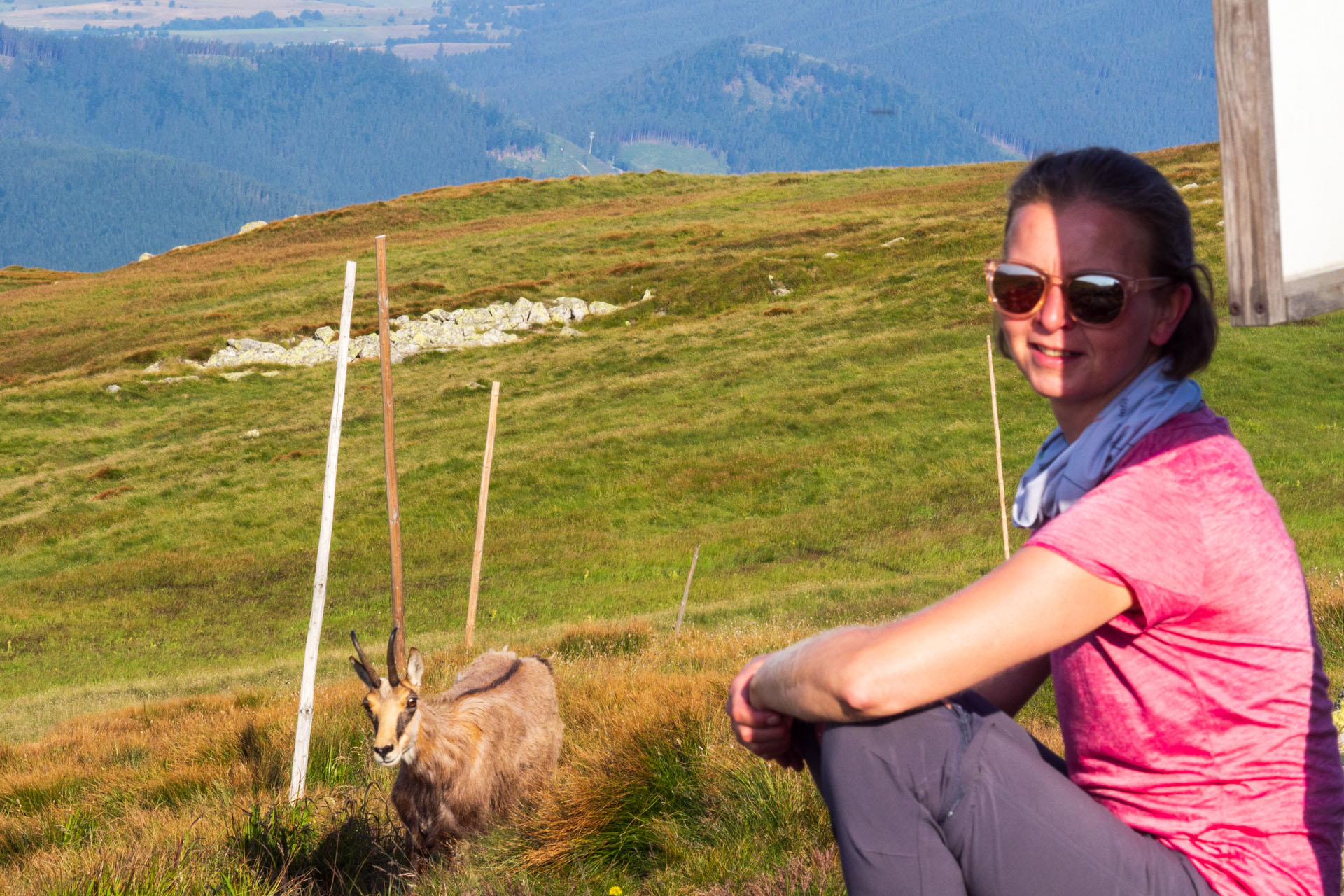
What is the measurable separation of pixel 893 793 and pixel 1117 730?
1.53 ft

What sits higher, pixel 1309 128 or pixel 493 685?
pixel 1309 128

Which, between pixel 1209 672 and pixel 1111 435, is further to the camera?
pixel 1111 435

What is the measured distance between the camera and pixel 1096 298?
227 centimetres

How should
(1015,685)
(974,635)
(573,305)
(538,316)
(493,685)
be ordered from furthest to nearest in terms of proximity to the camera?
(573,305) → (538,316) → (493,685) → (1015,685) → (974,635)

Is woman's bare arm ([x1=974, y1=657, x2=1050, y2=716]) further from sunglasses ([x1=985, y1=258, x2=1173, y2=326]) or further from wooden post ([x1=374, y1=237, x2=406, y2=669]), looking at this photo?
wooden post ([x1=374, y1=237, x2=406, y2=669])

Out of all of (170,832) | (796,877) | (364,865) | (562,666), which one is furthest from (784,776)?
(562,666)

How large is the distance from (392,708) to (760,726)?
10.1 ft

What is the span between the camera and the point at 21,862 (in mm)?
5812

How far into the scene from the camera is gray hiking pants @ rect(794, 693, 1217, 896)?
2088 mm

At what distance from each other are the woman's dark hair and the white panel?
0.41 meters

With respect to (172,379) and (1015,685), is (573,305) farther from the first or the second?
(1015,685)

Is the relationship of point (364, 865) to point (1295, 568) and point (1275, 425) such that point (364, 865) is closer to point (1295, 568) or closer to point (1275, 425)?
point (1295, 568)

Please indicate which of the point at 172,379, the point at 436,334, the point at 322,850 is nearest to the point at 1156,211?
the point at 322,850

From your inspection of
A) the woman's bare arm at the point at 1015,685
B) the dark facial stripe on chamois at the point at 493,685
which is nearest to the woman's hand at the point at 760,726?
the woman's bare arm at the point at 1015,685
